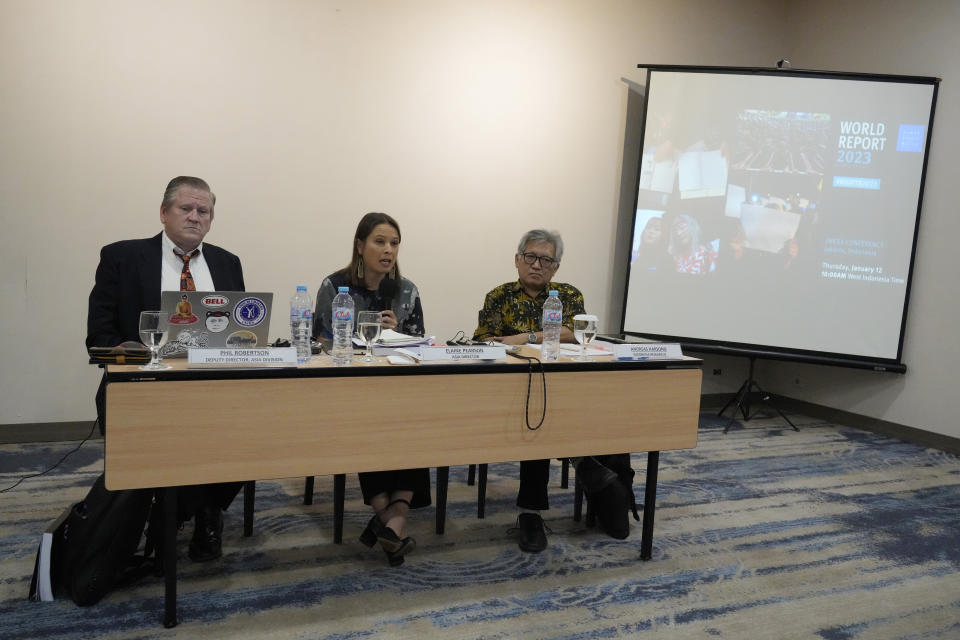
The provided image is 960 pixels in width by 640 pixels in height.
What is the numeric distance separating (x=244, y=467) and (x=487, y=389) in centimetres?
77

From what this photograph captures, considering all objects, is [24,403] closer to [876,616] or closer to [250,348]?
[250,348]

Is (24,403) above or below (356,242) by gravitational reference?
below

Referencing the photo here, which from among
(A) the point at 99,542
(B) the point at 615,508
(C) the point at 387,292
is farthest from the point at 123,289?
(B) the point at 615,508

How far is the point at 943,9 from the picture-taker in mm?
4422

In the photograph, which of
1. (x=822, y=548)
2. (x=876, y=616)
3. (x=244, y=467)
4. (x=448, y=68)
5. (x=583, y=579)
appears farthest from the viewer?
(x=448, y=68)

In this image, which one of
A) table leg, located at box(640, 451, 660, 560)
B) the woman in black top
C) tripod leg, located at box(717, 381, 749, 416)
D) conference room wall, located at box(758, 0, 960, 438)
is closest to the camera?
the woman in black top

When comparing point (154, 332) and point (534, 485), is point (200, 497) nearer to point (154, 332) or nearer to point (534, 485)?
point (154, 332)

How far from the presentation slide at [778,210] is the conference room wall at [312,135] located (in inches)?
15.1

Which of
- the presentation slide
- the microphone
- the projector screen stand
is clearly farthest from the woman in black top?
the projector screen stand

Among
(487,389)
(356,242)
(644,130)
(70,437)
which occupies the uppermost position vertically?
(644,130)

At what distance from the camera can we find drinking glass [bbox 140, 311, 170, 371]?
1.90m

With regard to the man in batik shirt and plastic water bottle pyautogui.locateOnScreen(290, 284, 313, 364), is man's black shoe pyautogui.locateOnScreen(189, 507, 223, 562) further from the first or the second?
the man in batik shirt

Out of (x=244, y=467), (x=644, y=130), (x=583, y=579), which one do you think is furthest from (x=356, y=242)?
(x=644, y=130)

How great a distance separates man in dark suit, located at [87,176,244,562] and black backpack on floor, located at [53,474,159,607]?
0.28 meters
